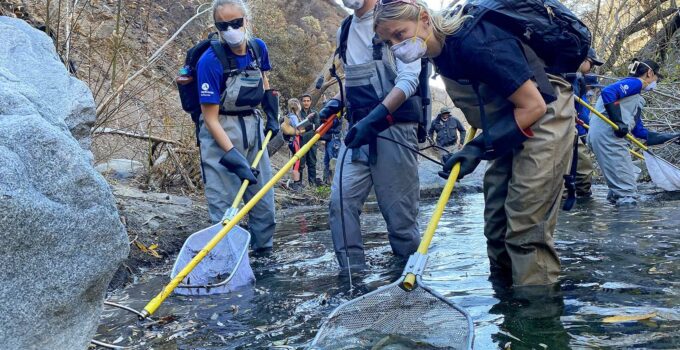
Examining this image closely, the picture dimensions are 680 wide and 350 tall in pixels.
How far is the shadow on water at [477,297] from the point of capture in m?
3.12

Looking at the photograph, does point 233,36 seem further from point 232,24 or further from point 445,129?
point 445,129

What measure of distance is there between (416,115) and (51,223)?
103 inches

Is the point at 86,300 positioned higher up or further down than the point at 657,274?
higher up

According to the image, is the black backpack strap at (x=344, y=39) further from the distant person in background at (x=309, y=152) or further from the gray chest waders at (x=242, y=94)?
the distant person in background at (x=309, y=152)

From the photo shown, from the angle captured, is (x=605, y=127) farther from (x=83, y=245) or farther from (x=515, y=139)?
(x=83, y=245)

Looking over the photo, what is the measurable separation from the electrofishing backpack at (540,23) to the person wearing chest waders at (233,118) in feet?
7.01

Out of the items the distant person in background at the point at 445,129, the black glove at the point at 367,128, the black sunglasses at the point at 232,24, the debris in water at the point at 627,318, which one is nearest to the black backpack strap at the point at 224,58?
the black sunglasses at the point at 232,24

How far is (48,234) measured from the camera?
2.49 m

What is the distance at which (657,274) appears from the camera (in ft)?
13.4

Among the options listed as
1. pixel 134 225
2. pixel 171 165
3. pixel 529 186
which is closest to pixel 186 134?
pixel 171 165

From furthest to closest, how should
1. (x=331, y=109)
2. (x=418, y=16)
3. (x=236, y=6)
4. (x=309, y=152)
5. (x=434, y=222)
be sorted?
(x=309, y=152)
(x=236, y=6)
(x=331, y=109)
(x=418, y=16)
(x=434, y=222)

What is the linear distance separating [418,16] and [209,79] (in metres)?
2.06

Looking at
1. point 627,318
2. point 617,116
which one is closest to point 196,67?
point 627,318

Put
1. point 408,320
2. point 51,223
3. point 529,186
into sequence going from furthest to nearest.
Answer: point 529,186
point 408,320
point 51,223
